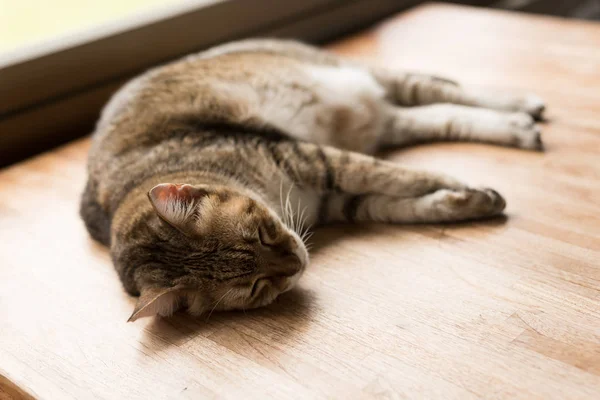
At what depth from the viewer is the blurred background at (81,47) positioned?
2766 mm

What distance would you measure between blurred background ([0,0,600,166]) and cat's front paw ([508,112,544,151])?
164cm

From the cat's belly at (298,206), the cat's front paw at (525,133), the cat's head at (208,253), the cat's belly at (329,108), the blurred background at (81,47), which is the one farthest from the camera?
the blurred background at (81,47)

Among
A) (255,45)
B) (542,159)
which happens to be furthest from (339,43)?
(542,159)

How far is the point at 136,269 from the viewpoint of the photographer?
1652 millimetres

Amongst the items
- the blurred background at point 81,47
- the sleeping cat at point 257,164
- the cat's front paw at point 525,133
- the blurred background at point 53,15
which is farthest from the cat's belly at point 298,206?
the blurred background at point 53,15

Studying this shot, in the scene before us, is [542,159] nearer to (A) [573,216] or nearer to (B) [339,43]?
(A) [573,216]

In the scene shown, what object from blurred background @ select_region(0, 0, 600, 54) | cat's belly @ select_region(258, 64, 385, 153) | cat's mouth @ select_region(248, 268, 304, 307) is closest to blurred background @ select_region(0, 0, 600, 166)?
blurred background @ select_region(0, 0, 600, 54)

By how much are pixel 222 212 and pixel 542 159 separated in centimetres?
123

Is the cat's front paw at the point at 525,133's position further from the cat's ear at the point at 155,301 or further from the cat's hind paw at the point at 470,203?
the cat's ear at the point at 155,301

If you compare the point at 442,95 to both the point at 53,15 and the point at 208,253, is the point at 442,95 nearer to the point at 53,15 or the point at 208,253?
the point at 208,253

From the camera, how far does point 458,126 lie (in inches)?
98.2

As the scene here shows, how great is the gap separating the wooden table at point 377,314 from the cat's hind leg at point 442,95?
0.17m

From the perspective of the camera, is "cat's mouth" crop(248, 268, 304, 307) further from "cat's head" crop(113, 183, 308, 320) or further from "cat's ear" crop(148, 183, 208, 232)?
"cat's ear" crop(148, 183, 208, 232)

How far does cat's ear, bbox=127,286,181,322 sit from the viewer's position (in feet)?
4.95
